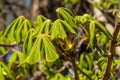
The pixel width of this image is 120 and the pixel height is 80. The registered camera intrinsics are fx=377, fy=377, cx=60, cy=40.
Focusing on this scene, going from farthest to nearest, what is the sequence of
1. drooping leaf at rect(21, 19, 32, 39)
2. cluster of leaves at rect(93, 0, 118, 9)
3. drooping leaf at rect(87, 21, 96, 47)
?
cluster of leaves at rect(93, 0, 118, 9)
drooping leaf at rect(21, 19, 32, 39)
drooping leaf at rect(87, 21, 96, 47)

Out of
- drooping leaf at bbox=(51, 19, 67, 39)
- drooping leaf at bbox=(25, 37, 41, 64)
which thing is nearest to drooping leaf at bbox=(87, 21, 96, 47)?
drooping leaf at bbox=(51, 19, 67, 39)

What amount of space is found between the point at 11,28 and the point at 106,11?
2.02 m

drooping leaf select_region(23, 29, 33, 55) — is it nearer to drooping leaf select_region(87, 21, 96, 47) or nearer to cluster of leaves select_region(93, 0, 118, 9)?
drooping leaf select_region(87, 21, 96, 47)

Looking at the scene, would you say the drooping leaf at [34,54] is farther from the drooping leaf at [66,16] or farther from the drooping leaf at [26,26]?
the drooping leaf at [26,26]

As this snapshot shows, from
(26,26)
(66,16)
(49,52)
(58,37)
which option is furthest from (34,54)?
(26,26)

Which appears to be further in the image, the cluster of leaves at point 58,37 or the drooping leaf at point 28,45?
the drooping leaf at point 28,45

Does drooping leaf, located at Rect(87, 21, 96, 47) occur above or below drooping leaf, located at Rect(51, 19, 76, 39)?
below

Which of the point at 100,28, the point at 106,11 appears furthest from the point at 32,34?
the point at 106,11

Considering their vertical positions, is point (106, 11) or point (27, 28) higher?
point (27, 28)

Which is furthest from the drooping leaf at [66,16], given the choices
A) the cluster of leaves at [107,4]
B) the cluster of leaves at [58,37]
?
the cluster of leaves at [107,4]

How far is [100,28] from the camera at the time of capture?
4.81 ft

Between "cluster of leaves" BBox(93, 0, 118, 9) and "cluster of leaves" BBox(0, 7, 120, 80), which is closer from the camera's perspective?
"cluster of leaves" BBox(0, 7, 120, 80)

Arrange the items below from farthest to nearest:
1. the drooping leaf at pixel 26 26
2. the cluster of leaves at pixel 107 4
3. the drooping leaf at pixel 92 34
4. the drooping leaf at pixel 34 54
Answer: the cluster of leaves at pixel 107 4, the drooping leaf at pixel 26 26, the drooping leaf at pixel 92 34, the drooping leaf at pixel 34 54

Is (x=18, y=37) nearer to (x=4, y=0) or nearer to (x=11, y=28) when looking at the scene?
(x=11, y=28)
